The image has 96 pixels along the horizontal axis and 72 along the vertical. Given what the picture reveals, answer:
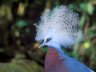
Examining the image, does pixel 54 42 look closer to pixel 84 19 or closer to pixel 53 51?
pixel 53 51

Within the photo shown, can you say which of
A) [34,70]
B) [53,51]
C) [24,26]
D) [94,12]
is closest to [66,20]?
[53,51]

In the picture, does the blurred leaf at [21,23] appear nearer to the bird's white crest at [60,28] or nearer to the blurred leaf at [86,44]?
the blurred leaf at [86,44]

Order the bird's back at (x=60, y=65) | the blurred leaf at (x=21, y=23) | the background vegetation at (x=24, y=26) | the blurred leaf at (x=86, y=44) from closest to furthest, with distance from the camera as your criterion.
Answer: the bird's back at (x=60, y=65) → the blurred leaf at (x=86, y=44) → the background vegetation at (x=24, y=26) → the blurred leaf at (x=21, y=23)

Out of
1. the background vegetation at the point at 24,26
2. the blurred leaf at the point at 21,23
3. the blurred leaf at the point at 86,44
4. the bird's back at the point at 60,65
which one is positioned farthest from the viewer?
the blurred leaf at the point at 21,23

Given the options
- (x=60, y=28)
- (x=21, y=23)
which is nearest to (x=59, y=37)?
(x=60, y=28)

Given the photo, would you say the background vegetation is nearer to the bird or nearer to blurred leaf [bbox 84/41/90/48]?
blurred leaf [bbox 84/41/90/48]

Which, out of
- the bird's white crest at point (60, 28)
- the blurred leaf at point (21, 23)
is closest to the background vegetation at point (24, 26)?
the blurred leaf at point (21, 23)

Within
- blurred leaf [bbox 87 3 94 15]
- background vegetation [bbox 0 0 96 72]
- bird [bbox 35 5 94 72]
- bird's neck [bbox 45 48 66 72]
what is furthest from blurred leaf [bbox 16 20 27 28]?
bird's neck [bbox 45 48 66 72]

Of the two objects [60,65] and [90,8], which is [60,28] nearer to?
[60,65]
